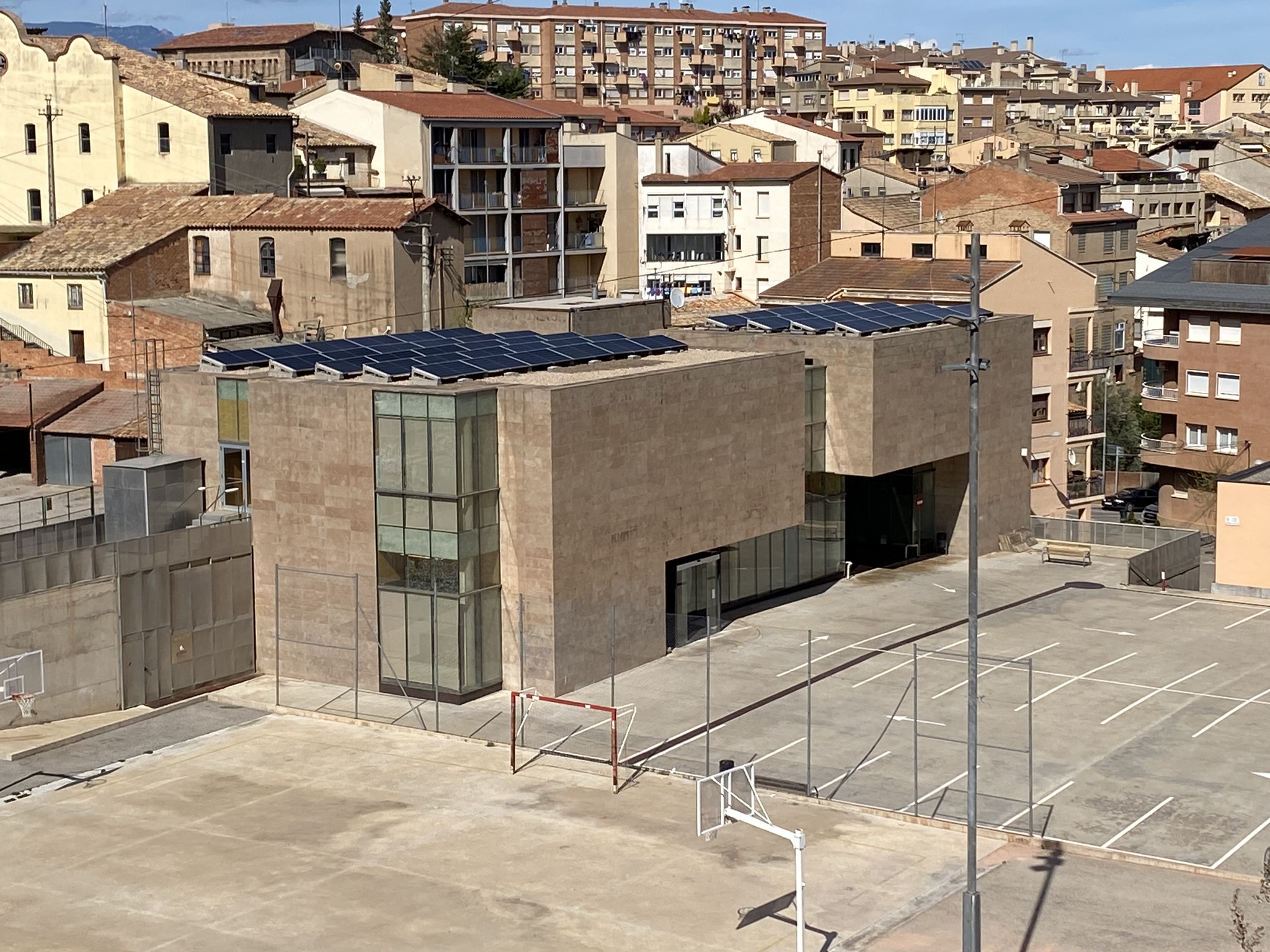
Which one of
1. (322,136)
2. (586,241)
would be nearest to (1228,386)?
(586,241)

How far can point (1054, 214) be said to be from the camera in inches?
3745

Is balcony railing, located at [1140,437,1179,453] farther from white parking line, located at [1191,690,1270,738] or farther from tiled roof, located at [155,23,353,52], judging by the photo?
tiled roof, located at [155,23,353,52]

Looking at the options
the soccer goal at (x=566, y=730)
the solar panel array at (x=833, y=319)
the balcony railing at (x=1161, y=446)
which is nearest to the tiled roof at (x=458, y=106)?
the solar panel array at (x=833, y=319)

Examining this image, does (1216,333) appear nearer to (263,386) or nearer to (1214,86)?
(263,386)

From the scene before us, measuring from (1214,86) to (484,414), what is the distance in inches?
6759

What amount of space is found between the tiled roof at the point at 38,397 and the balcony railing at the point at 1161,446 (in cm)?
3968

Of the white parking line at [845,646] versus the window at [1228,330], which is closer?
the white parking line at [845,646]

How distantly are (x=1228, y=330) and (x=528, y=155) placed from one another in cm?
4401

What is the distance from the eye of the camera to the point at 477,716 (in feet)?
143

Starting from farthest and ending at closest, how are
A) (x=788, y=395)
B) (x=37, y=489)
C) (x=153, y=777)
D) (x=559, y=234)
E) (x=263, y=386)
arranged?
(x=559, y=234), (x=37, y=489), (x=788, y=395), (x=263, y=386), (x=153, y=777)

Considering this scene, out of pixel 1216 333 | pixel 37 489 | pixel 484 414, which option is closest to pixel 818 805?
pixel 484 414

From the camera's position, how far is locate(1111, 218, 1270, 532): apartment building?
70875 mm

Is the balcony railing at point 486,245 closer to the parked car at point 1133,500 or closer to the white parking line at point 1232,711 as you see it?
the parked car at point 1133,500

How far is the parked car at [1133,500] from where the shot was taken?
8092cm
